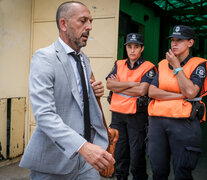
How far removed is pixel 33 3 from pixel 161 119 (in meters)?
3.12

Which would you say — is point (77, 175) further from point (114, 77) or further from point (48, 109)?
point (114, 77)

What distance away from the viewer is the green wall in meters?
7.47

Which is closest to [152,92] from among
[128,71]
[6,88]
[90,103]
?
[128,71]

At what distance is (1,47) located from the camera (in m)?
3.94

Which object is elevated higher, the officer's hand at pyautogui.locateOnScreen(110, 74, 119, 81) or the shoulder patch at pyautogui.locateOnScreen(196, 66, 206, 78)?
the shoulder patch at pyautogui.locateOnScreen(196, 66, 206, 78)

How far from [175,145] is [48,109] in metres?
1.75

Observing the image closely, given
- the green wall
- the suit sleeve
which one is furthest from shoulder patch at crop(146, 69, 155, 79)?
the green wall

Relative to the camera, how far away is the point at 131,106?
3207mm

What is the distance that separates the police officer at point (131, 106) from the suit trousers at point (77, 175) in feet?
4.75

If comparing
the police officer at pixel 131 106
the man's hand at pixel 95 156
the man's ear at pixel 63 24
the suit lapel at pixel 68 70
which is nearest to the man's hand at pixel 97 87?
the suit lapel at pixel 68 70

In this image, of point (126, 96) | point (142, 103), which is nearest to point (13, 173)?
point (126, 96)

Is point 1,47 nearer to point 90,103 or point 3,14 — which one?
point 3,14

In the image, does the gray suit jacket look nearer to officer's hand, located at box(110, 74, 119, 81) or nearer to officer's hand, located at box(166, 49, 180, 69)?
officer's hand, located at box(166, 49, 180, 69)

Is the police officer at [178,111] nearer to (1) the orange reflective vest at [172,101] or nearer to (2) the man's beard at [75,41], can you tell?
(1) the orange reflective vest at [172,101]
